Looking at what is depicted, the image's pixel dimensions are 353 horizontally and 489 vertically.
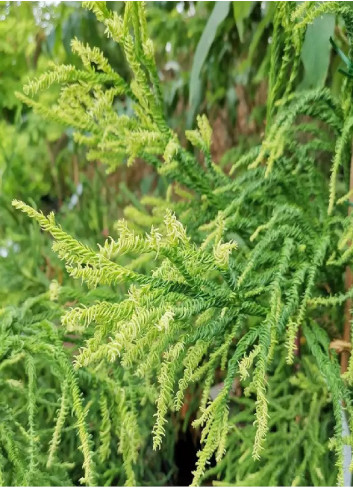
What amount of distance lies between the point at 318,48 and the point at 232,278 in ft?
0.95

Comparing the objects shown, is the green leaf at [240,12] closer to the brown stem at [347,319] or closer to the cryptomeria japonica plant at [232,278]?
the cryptomeria japonica plant at [232,278]

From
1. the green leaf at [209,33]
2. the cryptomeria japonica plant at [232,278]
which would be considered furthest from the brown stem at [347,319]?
the green leaf at [209,33]

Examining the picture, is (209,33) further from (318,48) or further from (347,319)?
(347,319)

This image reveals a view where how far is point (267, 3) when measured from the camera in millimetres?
720

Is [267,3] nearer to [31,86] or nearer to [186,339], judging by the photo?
[31,86]

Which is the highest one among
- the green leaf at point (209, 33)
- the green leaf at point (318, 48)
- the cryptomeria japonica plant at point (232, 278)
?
the green leaf at point (209, 33)

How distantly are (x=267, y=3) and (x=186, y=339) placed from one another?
0.49 metres

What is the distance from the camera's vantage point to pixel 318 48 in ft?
1.89

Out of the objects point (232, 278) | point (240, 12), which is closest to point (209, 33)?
point (240, 12)

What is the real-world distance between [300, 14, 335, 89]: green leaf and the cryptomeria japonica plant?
0.05 m

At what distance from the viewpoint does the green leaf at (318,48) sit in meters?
0.57

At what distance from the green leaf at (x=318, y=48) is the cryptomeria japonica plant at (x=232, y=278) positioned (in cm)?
5

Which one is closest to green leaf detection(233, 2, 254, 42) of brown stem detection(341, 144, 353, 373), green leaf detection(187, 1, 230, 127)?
green leaf detection(187, 1, 230, 127)

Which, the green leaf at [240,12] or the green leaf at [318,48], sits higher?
the green leaf at [240,12]
